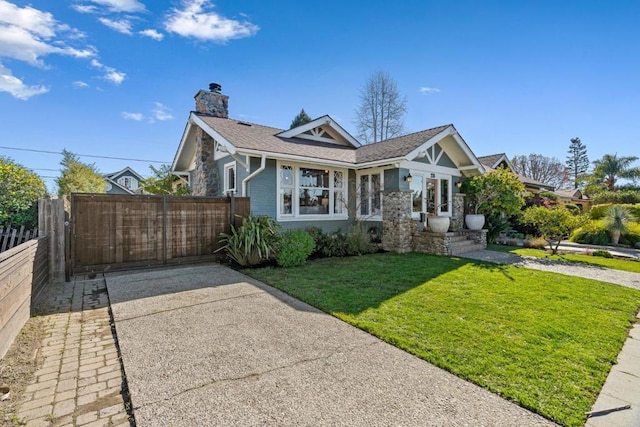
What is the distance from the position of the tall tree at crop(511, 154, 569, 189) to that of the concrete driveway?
47.0 m

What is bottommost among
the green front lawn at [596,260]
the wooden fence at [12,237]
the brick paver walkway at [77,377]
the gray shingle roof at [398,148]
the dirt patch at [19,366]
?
the green front lawn at [596,260]

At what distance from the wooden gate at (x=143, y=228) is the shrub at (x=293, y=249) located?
178cm

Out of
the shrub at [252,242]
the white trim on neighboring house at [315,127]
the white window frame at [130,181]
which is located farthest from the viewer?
the white window frame at [130,181]

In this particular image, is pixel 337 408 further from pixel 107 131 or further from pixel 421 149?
pixel 107 131

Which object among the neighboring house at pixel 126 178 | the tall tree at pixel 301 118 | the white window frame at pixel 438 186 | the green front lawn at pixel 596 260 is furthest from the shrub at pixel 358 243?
the neighboring house at pixel 126 178

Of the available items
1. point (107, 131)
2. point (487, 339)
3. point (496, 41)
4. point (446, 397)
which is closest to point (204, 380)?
point (446, 397)

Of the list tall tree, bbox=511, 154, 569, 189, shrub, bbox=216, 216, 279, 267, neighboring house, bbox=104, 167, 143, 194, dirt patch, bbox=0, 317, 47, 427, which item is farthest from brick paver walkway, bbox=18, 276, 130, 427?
tall tree, bbox=511, 154, 569, 189

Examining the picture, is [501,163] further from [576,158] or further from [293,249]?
[576,158]

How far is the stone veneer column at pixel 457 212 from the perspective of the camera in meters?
12.8

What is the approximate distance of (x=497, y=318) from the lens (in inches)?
171

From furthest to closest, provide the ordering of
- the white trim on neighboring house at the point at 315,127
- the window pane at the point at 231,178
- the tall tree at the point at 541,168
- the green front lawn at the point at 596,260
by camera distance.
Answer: the tall tree at the point at 541,168, the white trim on neighboring house at the point at 315,127, the window pane at the point at 231,178, the green front lawn at the point at 596,260

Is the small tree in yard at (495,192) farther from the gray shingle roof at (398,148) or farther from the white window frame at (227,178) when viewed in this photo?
the white window frame at (227,178)

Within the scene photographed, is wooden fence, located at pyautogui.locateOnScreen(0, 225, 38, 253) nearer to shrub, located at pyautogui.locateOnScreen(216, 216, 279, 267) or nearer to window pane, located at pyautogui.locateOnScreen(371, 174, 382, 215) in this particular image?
shrub, located at pyautogui.locateOnScreen(216, 216, 279, 267)

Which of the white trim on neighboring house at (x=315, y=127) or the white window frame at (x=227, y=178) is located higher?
the white trim on neighboring house at (x=315, y=127)
